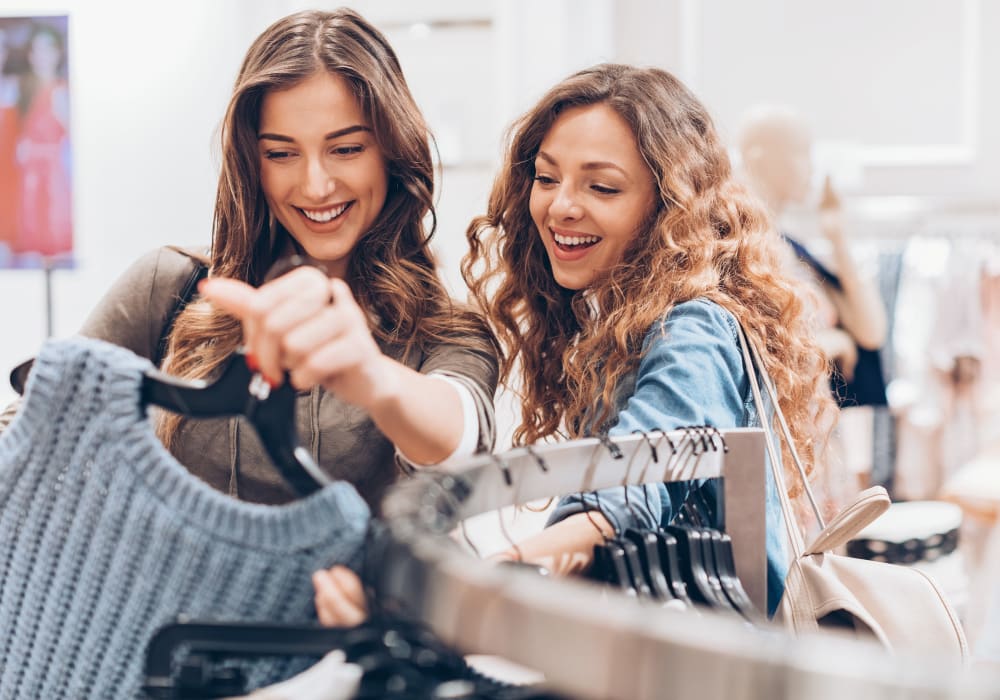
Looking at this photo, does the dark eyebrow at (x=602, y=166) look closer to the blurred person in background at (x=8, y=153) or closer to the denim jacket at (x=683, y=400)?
the denim jacket at (x=683, y=400)

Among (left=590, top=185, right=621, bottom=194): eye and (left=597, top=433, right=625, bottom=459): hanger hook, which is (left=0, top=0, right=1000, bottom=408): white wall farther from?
(left=597, top=433, right=625, bottom=459): hanger hook

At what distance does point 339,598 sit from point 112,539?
0.15 meters

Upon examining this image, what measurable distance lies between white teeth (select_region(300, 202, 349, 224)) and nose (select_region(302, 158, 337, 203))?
0.14 ft

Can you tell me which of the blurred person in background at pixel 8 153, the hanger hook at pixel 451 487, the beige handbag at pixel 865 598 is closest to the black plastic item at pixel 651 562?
the beige handbag at pixel 865 598

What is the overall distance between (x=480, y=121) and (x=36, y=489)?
2481 mm

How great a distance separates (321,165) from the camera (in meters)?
1.15

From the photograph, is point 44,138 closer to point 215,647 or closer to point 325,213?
point 325,213

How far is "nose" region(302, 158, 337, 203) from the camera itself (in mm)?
1139

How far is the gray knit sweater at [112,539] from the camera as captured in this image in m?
0.57

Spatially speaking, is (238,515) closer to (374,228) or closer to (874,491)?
(874,491)

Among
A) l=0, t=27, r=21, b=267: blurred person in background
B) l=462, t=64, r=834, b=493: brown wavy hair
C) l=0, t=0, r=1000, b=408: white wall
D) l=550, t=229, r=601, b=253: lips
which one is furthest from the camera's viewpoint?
l=0, t=0, r=1000, b=408: white wall

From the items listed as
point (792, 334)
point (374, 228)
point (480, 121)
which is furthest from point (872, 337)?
point (374, 228)

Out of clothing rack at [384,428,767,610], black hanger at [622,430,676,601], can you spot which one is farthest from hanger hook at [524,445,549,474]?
black hanger at [622,430,676,601]

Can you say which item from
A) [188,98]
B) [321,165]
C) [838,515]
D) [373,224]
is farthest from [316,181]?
[188,98]
